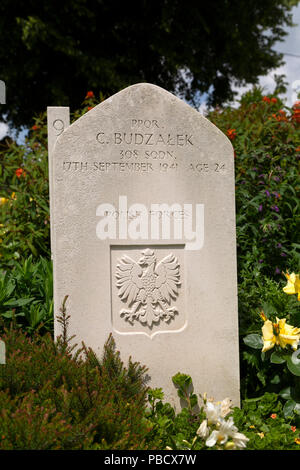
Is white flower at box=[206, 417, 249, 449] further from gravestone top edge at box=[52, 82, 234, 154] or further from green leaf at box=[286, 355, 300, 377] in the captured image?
gravestone top edge at box=[52, 82, 234, 154]

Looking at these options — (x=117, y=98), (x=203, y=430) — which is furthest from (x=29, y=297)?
(x=203, y=430)

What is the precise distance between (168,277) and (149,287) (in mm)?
131

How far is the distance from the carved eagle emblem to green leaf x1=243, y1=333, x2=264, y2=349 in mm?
513

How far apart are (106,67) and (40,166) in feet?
16.6

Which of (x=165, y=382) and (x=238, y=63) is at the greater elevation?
(x=238, y=63)

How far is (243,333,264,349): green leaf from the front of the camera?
2.62 metres

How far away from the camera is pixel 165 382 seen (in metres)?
2.52

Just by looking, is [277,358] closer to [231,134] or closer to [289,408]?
[289,408]

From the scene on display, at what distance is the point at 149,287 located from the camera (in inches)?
100.0

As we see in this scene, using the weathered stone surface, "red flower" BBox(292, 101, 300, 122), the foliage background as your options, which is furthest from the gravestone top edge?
"red flower" BBox(292, 101, 300, 122)

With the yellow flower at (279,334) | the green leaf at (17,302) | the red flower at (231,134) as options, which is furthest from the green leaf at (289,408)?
the red flower at (231,134)

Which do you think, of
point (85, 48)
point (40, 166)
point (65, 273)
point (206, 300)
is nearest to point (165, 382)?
point (206, 300)

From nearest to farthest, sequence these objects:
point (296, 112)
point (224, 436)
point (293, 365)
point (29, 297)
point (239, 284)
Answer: point (224, 436), point (293, 365), point (29, 297), point (239, 284), point (296, 112)
